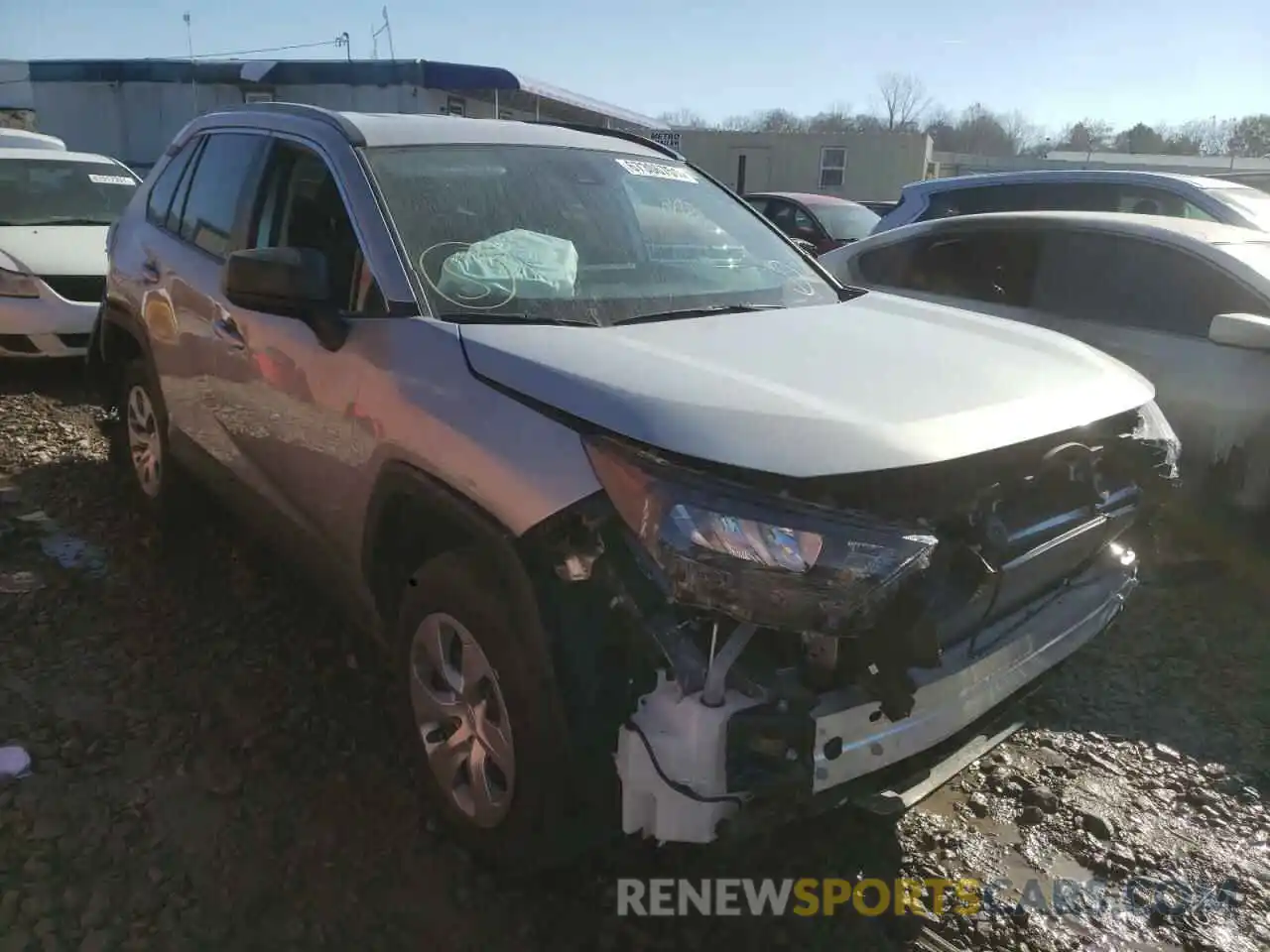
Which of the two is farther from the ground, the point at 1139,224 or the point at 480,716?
the point at 1139,224

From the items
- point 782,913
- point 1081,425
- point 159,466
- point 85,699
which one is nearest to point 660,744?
point 782,913

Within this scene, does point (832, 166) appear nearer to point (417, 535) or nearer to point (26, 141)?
point (26, 141)

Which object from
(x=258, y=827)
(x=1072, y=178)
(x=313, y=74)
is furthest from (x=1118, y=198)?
(x=313, y=74)

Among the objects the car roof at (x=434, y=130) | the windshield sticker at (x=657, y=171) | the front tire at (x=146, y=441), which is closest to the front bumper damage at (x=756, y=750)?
the car roof at (x=434, y=130)

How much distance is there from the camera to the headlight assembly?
266 inches

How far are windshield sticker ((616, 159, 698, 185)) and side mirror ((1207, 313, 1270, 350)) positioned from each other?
2.30 metres

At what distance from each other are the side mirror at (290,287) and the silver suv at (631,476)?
0.01 meters

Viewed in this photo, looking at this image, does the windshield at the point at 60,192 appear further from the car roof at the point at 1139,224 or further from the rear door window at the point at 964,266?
the car roof at the point at 1139,224

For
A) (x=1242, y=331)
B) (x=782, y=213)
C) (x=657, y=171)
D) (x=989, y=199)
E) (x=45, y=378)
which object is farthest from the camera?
(x=782, y=213)

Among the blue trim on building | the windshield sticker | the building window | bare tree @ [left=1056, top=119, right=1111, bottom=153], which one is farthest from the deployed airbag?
bare tree @ [left=1056, top=119, right=1111, bottom=153]

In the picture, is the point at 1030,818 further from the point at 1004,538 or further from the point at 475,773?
the point at 475,773

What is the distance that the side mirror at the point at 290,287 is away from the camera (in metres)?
2.63

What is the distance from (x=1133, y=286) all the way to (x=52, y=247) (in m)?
7.05

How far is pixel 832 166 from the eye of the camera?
28594mm
